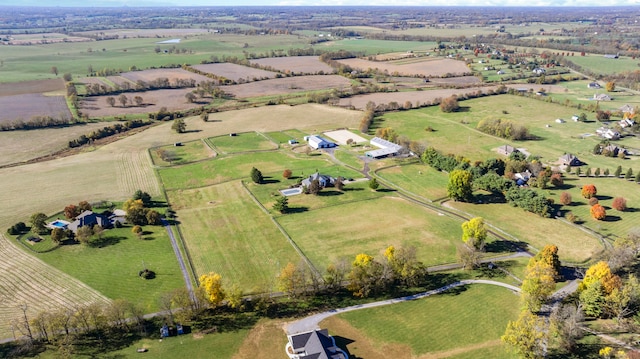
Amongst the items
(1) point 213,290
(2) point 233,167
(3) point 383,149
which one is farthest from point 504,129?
(1) point 213,290

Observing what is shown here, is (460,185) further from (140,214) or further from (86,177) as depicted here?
(86,177)

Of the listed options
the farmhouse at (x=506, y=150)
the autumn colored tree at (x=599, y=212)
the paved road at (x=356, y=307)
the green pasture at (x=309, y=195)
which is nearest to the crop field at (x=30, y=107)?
the green pasture at (x=309, y=195)

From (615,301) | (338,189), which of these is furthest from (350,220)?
(615,301)

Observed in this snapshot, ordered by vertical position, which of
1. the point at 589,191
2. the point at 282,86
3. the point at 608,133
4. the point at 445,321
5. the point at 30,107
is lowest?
the point at 445,321

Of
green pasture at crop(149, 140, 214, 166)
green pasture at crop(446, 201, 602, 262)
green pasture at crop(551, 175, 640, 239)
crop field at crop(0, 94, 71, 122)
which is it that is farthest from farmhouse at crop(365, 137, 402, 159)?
crop field at crop(0, 94, 71, 122)

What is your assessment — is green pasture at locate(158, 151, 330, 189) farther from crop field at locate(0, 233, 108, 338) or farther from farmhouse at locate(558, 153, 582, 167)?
farmhouse at locate(558, 153, 582, 167)
